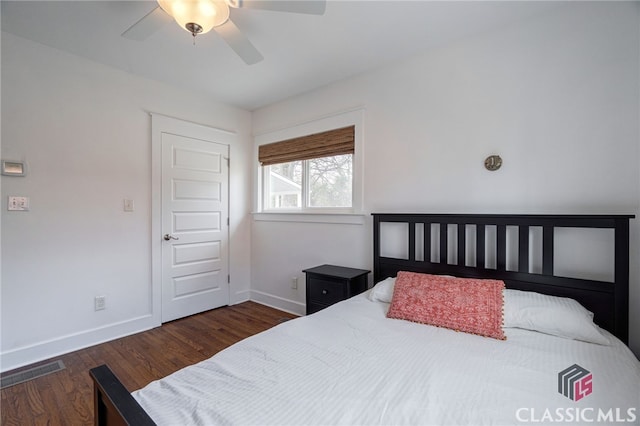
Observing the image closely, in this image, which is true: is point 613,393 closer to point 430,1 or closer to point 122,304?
point 430,1

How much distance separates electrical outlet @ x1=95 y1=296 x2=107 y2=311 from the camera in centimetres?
258

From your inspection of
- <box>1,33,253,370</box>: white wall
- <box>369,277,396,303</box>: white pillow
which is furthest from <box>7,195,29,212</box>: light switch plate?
<box>369,277,396,303</box>: white pillow

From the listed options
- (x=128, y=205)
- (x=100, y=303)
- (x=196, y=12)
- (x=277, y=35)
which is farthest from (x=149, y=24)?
(x=100, y=303)

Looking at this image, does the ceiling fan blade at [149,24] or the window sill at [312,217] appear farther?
the window sill at [312,217]

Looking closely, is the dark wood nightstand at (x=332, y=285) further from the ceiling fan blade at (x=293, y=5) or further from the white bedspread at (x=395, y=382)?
the ceiling fan blade at (x=293, y=5)

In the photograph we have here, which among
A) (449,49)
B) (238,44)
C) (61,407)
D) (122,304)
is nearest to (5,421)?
(61,407)

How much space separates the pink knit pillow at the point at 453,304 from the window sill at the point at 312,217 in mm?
993

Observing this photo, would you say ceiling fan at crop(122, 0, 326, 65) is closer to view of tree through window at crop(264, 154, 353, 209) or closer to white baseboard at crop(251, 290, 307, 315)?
view of tree through window at crop(264, 154, 353, 209)

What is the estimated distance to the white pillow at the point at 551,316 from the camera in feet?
4.62

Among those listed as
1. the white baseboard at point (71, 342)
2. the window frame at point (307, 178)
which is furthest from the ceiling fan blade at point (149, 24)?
the white baseboard at point (71, 342)

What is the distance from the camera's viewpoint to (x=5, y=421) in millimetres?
1632

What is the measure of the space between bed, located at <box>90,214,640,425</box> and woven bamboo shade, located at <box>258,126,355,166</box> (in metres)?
1.28

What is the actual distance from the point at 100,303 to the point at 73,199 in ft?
3.11

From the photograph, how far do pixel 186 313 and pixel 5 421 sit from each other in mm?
1593
